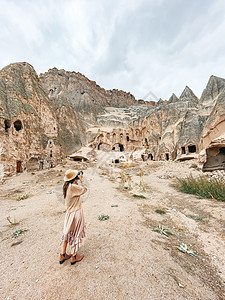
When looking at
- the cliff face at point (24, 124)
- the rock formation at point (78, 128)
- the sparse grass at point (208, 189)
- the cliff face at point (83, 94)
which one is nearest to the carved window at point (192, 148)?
the rock formation at point (78, 128)

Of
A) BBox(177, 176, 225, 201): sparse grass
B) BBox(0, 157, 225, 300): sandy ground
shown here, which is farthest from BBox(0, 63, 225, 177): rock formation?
BBox(0, 157, 225, 300): sandy ground

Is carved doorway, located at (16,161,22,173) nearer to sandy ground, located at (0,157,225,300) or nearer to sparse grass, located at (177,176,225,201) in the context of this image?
sandy ground, located at (0,157,225,300)

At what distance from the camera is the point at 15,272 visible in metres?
1.82

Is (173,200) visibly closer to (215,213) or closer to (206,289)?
(215,213)

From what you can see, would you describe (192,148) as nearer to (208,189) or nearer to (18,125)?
(208,189)

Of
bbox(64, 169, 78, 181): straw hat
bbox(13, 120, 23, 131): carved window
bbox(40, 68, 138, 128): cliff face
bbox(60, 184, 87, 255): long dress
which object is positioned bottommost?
bbox(60, 184, 87, 255): long dress

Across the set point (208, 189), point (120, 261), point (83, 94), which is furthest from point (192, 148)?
point (83, 94)

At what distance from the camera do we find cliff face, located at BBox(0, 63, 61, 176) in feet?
38.3

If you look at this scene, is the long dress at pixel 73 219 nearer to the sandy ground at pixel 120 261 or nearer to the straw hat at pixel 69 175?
the straw hat at pixel 69 175

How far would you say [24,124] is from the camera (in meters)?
13.4

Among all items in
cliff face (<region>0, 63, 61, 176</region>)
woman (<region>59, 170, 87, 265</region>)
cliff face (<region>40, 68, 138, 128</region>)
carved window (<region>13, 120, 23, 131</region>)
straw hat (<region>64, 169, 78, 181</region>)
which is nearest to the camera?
woman (<region>59, 170, 87, 265</region>)

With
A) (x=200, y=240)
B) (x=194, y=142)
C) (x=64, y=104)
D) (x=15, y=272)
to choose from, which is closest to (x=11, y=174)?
(x=15, y=272)

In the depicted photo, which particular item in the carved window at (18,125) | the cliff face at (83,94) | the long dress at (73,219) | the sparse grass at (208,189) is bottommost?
the sparse grass at (208,189)

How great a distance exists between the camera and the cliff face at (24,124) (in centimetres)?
1168
